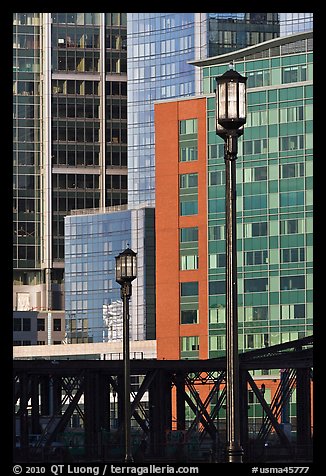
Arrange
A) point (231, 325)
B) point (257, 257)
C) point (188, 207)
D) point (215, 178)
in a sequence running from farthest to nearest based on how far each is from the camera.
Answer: point (188, 207), point (215, 178), point (257, 257), point (231, 325)

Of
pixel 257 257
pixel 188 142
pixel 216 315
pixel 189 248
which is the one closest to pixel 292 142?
pixel 188 142

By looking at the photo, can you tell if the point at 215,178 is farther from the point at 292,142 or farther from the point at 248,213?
the point at 292,142

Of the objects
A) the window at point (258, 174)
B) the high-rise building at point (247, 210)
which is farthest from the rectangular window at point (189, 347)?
the window at point (258, 174)

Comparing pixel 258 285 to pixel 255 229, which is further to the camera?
pixel 255 229

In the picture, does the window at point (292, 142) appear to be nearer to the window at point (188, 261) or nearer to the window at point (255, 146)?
the window at point (255, 146)

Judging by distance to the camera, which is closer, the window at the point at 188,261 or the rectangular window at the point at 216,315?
the rectangular window at the point at 216,315

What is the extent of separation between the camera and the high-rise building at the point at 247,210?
162750 millimetres

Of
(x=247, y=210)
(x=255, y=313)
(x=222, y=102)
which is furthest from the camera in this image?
(x=247, y=210)

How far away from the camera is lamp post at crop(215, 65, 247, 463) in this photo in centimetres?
2012

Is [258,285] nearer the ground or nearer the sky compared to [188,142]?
nearer the ground

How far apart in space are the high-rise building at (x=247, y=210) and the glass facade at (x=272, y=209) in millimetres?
109

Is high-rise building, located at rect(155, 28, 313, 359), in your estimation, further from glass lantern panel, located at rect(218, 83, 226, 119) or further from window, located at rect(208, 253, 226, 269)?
glass lantern panel, located at rect(218, 83, 226, 119)

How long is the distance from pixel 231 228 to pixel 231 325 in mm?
1327

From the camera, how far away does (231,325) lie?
2019 cm
